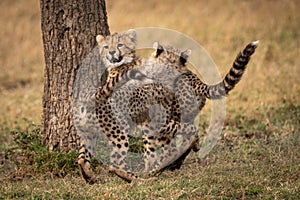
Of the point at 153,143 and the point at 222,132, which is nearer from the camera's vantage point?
the point at 153,143

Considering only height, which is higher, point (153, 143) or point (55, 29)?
point (55, 29)

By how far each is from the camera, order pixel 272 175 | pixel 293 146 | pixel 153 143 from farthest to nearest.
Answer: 1. pixel 293 146
2. pixel 153 143
3. pixel 272 175

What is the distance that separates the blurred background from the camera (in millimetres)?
8187

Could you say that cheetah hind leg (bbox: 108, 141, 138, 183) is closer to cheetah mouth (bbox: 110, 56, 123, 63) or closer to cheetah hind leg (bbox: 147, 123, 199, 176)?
cheetah hind leg (bbox: 147, 123, 199, 176)

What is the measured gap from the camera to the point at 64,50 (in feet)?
18.9

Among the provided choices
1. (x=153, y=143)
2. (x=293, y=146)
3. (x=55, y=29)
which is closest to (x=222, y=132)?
(x=293, y=146)

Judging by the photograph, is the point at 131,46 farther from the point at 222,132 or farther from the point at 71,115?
the point at 222,132

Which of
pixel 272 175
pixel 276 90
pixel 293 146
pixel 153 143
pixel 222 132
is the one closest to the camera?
pixel 272 175

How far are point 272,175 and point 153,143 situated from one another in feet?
3.38

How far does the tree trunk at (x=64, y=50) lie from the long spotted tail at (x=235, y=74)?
114cm

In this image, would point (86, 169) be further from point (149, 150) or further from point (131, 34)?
point (131, 34)

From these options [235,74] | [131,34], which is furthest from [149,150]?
[131,34]

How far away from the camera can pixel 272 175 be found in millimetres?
5223

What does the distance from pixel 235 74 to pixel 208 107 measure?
2480 millimetres
